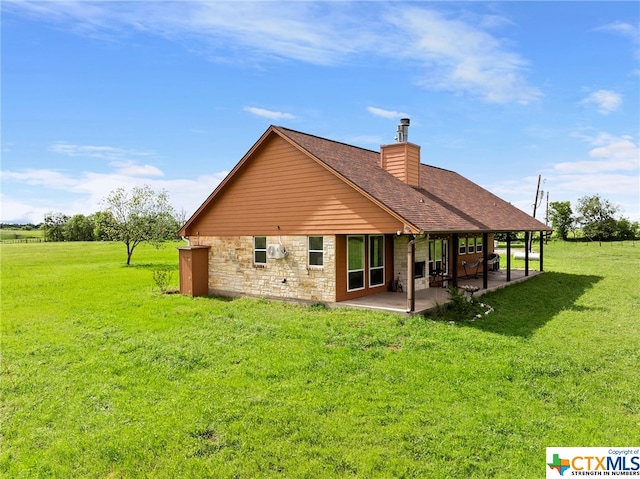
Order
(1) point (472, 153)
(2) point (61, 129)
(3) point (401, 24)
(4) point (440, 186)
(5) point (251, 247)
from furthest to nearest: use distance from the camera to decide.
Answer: (1) point (472, 153) < (4) point (440, 186) < (2) point (61, 129) < (5) point (251, 247) < (3) point (401, 24)

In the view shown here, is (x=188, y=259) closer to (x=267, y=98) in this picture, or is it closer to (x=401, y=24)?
(x=267, y=98)

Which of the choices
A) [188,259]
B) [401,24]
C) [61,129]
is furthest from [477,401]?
[61,129]

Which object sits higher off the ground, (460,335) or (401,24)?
(401,24)

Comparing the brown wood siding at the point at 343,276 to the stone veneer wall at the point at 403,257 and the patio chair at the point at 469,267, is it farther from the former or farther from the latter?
the patio chair at the point at 469,267

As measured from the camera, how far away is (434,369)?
7.59 meters

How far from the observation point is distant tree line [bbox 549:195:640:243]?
62250 mm

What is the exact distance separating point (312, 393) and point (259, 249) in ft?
30.6

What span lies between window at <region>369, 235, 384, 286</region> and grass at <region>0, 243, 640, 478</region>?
119 inches

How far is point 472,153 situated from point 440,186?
10921 millimetres

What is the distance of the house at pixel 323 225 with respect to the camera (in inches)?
500

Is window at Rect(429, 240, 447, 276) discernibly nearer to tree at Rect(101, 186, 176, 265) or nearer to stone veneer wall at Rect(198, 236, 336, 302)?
stone veneer wall at Rect(198, 236, 336, 302)

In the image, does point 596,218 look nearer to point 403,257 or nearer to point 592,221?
point 592,221

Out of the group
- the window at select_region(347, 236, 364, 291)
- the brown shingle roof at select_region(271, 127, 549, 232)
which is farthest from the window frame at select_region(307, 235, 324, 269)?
the brown shingle roof at select_region(271, 127, 549, 232)
